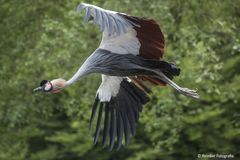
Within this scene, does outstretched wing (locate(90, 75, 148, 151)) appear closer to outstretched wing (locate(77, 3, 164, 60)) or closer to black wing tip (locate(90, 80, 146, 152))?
black wing tip (locate(90, 80, 146, 152))

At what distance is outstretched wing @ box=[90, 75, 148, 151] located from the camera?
829 centimetres

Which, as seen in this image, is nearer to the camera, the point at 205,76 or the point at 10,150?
the point at 205,76

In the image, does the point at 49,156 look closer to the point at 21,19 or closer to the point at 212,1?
the point at 21,19

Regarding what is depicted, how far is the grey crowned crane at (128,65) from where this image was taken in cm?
730

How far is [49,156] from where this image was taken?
15.4m

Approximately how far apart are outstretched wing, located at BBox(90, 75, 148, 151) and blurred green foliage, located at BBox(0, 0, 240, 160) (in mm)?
2384

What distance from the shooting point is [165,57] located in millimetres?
10945

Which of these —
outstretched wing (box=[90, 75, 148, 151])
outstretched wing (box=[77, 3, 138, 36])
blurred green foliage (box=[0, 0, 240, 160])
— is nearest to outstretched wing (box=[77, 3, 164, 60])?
outstretched wing (box=[77, 3, 138, 36])

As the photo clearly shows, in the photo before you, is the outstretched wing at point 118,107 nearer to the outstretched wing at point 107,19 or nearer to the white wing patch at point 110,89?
the white wing patch at point 110,89

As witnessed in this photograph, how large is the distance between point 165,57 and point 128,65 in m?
3.38

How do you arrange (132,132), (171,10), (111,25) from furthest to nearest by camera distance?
(171,10)
(132,132)
(111,25)

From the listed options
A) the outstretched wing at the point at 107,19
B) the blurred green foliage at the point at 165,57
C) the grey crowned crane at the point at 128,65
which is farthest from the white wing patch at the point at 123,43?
the blurred green foliage at the point at 165,57

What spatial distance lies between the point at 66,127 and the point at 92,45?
419cm

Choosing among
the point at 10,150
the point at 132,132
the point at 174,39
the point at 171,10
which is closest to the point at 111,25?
the point at 132,132
